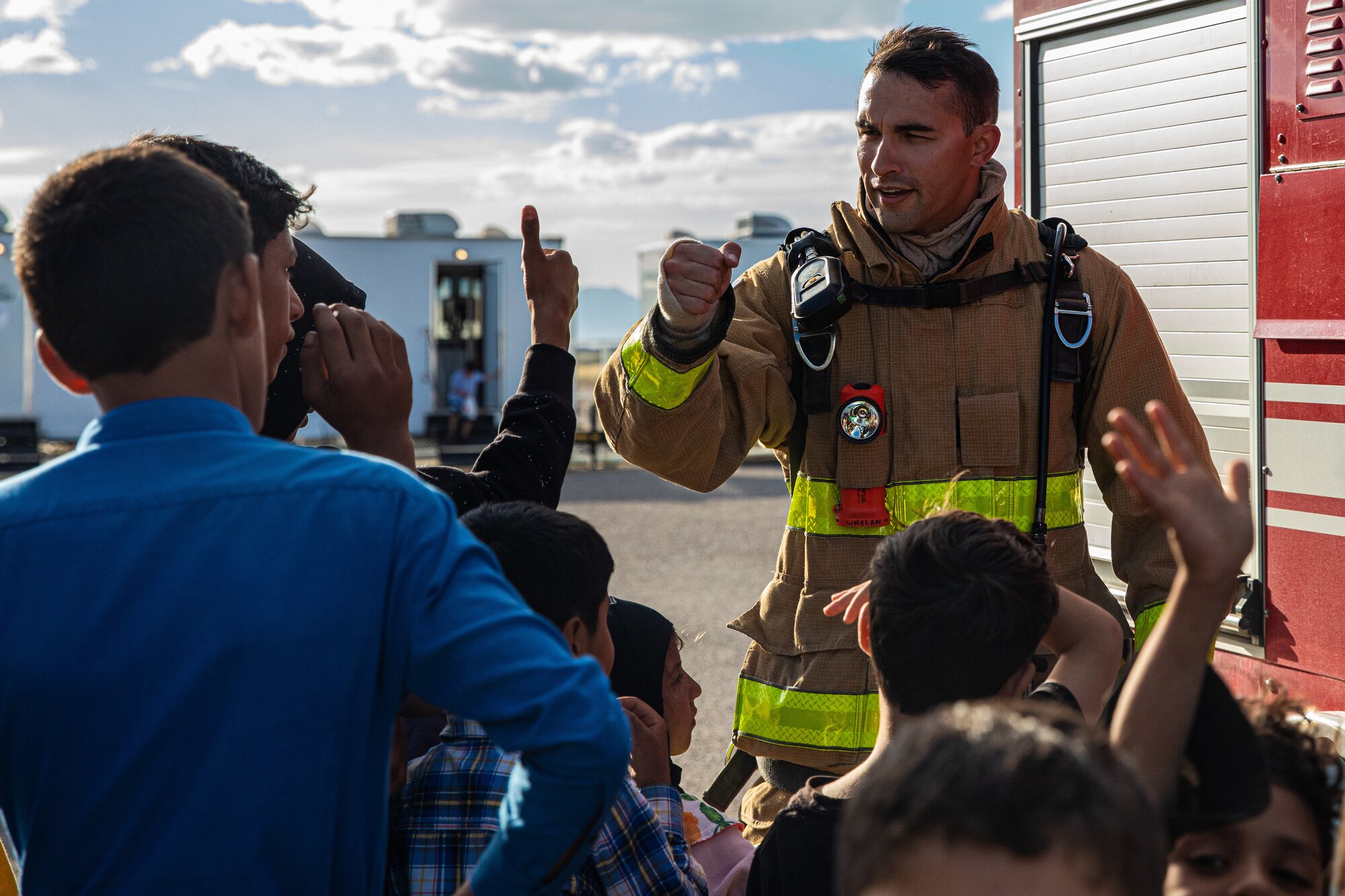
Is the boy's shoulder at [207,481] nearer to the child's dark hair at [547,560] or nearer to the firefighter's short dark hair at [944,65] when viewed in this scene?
the child's dark hair at [547,560]

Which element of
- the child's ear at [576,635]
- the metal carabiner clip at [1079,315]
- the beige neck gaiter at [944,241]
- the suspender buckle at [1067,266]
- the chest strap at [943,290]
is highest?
the beige neck gaiter at [944,241]

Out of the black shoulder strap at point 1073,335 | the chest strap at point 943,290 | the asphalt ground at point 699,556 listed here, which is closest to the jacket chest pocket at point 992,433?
the black shoulder strap at point 1073,335

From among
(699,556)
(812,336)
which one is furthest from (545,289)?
(699,556)

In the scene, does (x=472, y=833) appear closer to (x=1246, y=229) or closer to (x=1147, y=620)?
(x=1147, y=620)

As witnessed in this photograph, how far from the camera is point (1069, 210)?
409cm

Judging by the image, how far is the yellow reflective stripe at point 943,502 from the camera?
276 centimetres

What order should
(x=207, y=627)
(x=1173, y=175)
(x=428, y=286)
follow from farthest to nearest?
(x=428, y=286) → (x=1173, y=175) → (x=207, y=627)

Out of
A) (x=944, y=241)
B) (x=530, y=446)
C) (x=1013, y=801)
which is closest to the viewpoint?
(x=1013, y=801)

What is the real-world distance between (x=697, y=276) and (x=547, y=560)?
2.49 feet

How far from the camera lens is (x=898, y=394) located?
280cm

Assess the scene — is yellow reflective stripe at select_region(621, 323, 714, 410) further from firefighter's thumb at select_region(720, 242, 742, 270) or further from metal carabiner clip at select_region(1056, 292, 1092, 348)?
metal carabiner clip at select_region(1056, 292, 1092, 348)

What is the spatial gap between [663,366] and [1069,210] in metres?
2.00

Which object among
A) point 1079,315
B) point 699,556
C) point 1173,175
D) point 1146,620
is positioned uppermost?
point 1173,175

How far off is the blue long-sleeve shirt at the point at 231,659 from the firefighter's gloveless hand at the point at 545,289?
982 millimetres
